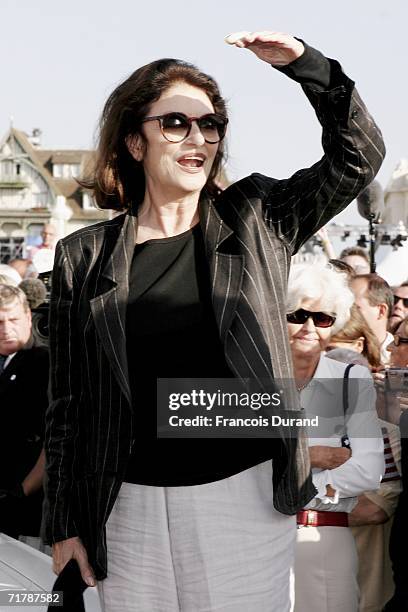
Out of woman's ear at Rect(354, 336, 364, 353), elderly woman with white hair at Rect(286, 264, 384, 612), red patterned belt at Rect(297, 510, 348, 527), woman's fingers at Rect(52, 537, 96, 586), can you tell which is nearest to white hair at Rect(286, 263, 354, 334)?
elderly woman with white hair at Rect(286, 264, 384, 612)

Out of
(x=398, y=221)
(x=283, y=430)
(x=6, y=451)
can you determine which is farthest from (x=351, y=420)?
(x=398, y=221)

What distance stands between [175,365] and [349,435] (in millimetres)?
1494

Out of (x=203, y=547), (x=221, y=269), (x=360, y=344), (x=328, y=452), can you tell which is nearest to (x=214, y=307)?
(x=221, y=269)

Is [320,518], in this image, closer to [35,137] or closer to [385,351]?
[385,351]

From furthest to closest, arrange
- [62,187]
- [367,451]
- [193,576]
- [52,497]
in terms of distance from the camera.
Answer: [62,187], [367,451], [52,497], [193,576]

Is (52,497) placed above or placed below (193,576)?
above

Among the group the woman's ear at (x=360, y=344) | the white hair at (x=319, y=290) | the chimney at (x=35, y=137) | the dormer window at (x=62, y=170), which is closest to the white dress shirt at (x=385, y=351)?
the woman's ear at (x=360, y=344)

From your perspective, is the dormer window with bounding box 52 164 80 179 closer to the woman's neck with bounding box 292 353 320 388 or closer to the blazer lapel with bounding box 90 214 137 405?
the woman's neck with bounding box 292 353 320 388

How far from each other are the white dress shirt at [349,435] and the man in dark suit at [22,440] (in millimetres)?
1962

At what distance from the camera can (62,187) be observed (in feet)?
181

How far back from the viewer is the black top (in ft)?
8.68

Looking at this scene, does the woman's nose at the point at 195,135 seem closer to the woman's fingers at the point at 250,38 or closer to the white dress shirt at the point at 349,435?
the woman's fingers at the point at 250,38

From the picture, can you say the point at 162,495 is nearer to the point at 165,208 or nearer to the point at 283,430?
the point at 283,430

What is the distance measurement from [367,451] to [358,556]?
0.57 m
